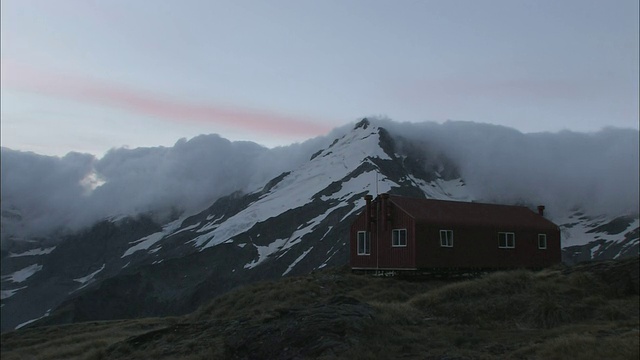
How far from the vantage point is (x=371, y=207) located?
153ft

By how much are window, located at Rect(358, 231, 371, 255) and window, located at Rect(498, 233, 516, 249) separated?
10759mm

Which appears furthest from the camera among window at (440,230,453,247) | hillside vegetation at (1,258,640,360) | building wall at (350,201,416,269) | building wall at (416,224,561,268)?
window at (440,230,453,247)

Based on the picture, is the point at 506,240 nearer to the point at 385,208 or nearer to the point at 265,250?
the point at 385,208

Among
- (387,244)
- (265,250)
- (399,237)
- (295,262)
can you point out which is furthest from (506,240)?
(265,250)

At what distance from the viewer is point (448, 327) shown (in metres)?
21.0

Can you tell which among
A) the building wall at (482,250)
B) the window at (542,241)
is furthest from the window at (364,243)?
the window at (542,241)

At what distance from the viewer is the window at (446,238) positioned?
44250 millimetres

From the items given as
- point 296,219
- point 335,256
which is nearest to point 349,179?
point 296,219

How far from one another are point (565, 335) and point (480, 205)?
3497cm

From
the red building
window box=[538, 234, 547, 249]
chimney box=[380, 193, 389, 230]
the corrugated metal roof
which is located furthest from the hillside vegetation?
window box=[538, 234, 547, 249]

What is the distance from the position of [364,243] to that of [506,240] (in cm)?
1175

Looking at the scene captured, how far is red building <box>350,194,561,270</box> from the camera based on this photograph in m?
43.4

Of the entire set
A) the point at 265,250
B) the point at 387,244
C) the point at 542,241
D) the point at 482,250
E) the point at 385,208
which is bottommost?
the point at 265,250

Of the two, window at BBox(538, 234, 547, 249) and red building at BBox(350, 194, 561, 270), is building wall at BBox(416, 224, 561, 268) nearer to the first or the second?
red building at BBox(350, 194, 561, 270)
